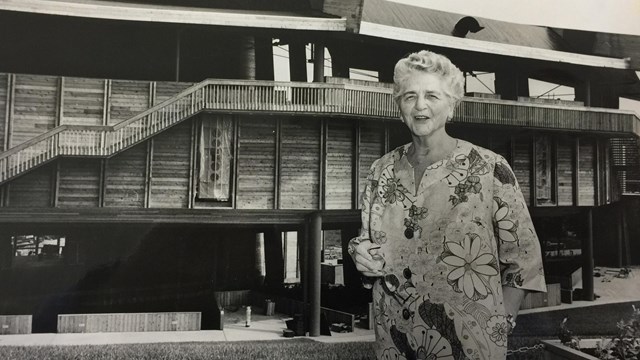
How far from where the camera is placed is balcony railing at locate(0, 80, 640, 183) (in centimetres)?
794

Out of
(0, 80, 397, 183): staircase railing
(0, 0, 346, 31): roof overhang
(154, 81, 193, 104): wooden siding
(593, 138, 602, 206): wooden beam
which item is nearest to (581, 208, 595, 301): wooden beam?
(593, 138, 602, 206): wooden beam

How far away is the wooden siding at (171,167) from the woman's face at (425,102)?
22.0 feet

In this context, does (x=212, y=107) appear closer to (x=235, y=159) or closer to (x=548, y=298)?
(x=235, y=159)

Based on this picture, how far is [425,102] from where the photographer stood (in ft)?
8.80

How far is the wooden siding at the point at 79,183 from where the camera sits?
27.0 ft

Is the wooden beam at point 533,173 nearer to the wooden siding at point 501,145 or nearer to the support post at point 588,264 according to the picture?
the wooden siding at point 501,145

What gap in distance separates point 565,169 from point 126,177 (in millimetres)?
8698

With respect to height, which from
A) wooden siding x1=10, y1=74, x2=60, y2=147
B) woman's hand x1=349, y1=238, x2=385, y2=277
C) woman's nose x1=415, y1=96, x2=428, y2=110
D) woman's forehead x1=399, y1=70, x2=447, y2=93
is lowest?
woman's hand x1=349, y1=238, x2=385, y2=277

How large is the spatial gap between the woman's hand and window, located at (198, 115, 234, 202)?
654 cm

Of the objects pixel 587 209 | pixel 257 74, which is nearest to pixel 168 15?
pixel 257 74

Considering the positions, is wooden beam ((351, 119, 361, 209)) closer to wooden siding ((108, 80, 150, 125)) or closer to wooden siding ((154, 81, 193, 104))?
wooden siding ((154, 81, 193, 104))

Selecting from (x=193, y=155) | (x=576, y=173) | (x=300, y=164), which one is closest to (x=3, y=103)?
(x=193, y=155)

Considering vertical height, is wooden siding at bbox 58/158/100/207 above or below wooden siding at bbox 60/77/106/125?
below

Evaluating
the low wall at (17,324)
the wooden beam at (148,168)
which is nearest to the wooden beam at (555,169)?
the wooden beam at (148,168)
